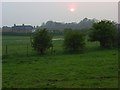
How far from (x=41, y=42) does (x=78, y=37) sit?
431 centimetres

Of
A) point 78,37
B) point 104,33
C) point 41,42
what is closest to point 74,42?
point 78,37

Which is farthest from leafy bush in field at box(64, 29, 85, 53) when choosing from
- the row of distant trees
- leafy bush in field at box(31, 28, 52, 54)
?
leafy bush in field at box(31, 28, 52, 54)

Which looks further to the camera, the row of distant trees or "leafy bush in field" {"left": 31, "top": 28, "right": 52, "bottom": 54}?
the row of distant trees

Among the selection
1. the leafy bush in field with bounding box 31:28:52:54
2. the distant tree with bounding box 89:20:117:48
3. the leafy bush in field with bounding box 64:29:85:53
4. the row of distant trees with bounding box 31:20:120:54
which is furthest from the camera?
the distant tree with bounding box 89:20:117:48

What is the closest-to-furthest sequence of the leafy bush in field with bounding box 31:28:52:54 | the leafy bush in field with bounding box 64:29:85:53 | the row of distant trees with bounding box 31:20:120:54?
the leafy bush in field with bounding box 31:28:52:54, the row of distant trees with bounding box 31:20:120:54, the leafy bush in field with bounding box 64:29:85:53

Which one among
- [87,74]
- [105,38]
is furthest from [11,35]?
[87,74]

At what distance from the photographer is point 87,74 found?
42.8 feet

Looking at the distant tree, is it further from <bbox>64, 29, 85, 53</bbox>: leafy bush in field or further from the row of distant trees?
<bbox>64, 29, 85, 53</bbox>: leafy bush in field

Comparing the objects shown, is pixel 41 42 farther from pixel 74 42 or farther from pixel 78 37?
pixel 78 37

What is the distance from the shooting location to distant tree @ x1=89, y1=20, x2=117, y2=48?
33.2 metres

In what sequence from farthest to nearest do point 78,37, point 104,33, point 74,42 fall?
point 104,33, point 78,37, point 74,42

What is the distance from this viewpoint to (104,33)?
33.3 meters

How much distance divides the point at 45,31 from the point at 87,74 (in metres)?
15.8

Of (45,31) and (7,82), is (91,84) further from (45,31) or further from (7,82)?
(45,31)
